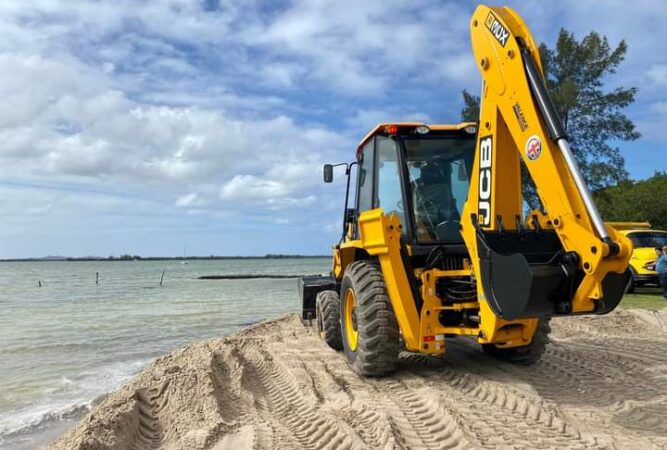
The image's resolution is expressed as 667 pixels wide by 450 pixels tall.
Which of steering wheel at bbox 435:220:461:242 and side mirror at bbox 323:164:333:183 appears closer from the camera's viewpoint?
steering wheel at bbox 435:220:461:242

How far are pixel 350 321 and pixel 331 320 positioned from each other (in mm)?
1405

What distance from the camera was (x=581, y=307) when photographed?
4047mm

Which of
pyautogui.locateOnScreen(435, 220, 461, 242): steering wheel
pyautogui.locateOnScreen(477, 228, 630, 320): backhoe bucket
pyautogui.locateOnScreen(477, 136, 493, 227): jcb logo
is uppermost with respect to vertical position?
pyautogui.locateOnScreen(477, 136, 493, 227): jcb logo

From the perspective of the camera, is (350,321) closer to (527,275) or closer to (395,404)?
(395,404)

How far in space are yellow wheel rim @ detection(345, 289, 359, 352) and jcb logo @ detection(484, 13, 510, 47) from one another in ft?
10.3

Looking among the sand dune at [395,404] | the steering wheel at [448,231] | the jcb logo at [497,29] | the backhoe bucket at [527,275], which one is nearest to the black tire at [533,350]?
the sand dune at [395,404]

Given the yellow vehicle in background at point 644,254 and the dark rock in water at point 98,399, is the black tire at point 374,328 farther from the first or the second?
the yellow vehicle in background at point 644,254

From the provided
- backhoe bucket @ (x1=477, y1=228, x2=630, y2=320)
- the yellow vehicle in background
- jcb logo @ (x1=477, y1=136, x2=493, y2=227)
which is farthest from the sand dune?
the yellow vehicle in background

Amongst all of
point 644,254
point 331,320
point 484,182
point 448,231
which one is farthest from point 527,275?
point 644,254

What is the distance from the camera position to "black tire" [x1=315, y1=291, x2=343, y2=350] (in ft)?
26.1

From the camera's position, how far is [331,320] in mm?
8031

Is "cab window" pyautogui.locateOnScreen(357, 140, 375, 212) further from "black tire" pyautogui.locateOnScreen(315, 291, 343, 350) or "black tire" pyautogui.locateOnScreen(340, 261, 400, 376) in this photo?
"black tire" pyautogui.locateOnScreen(315, 291, 343, 350)

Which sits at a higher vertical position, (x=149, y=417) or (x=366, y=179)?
(x=366, y=179)

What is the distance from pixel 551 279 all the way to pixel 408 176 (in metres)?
2.32
